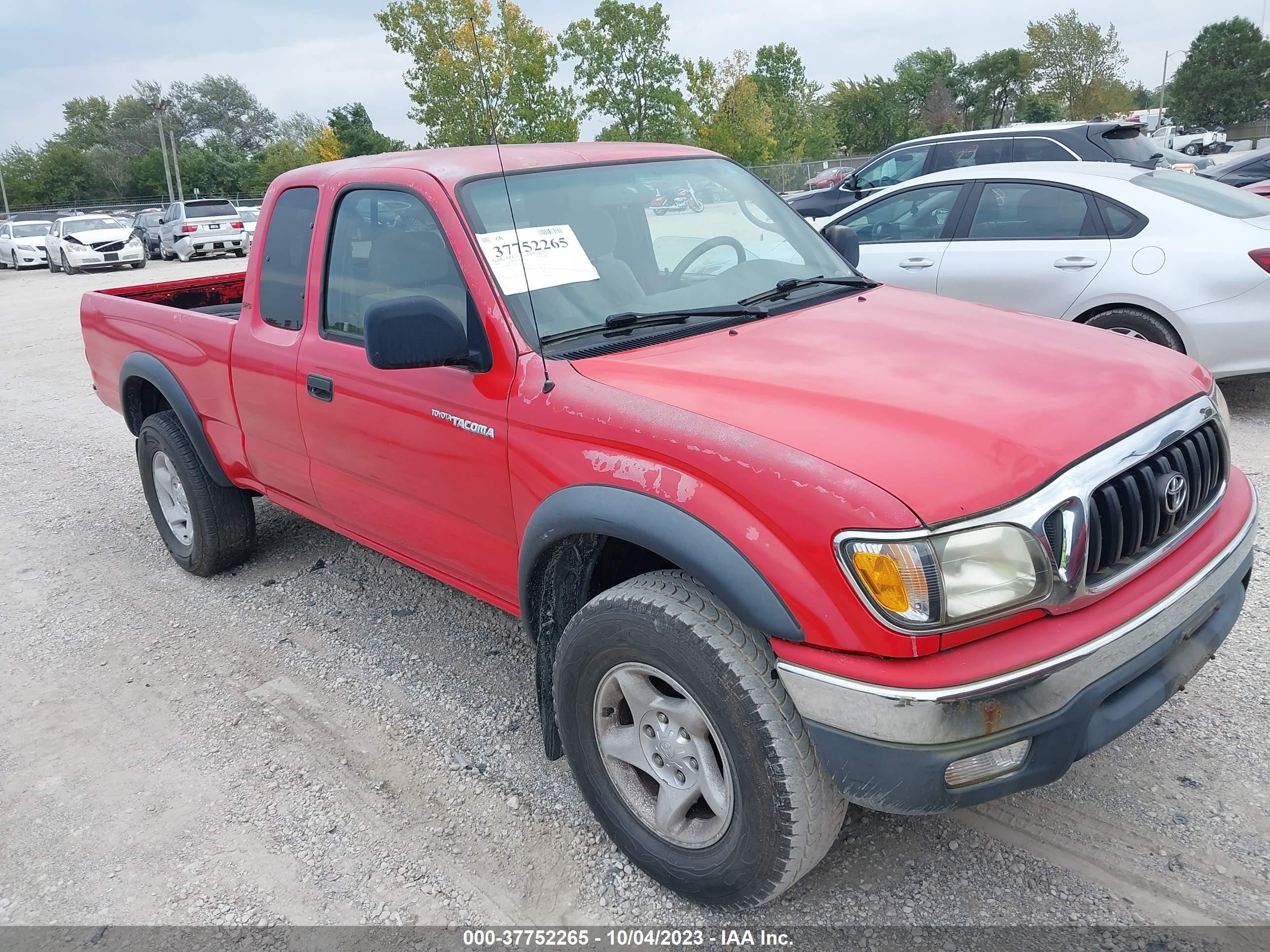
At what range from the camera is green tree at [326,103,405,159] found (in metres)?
50.3

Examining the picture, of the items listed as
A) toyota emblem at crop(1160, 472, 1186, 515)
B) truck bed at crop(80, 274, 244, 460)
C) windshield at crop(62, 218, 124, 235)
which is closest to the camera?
toyota emblem at crop(1160, 472, 1186, 515)

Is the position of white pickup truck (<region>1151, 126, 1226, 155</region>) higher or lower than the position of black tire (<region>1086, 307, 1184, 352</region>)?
higher

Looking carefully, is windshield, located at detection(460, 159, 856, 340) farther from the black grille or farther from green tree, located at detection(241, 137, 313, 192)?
green tree, located at detection(241, 137, 313, 192)

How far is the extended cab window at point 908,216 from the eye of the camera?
22.7 ft

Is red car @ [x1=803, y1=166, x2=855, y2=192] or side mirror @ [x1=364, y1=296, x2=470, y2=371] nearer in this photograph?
side mirror @ [x1=364, y1=296, x2=470, y2=371]

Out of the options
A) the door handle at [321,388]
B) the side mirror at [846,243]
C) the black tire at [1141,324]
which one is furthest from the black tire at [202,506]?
the black tire at [1141,324]

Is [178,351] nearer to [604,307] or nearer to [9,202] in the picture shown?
[604,307]

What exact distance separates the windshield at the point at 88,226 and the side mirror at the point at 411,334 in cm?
2635

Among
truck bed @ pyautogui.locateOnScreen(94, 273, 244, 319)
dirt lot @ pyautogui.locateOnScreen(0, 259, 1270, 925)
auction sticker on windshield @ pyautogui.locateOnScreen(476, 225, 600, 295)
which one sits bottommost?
dirt lot @ pyautogui.locateOnScreen(0, 259, 1270, 925)

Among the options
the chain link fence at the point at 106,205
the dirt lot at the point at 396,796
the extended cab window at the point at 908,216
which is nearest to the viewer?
the dirt lot at the point at 396,796

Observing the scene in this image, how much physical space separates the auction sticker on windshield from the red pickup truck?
0.01 meters

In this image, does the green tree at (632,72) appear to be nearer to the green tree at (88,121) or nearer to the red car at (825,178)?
the red car at (825,178)

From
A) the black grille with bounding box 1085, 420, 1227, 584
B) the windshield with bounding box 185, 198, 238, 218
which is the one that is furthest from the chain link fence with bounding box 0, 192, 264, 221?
the black grille with bounding box 1085, 420, 1227, 584

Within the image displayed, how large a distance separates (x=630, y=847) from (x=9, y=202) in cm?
7492
